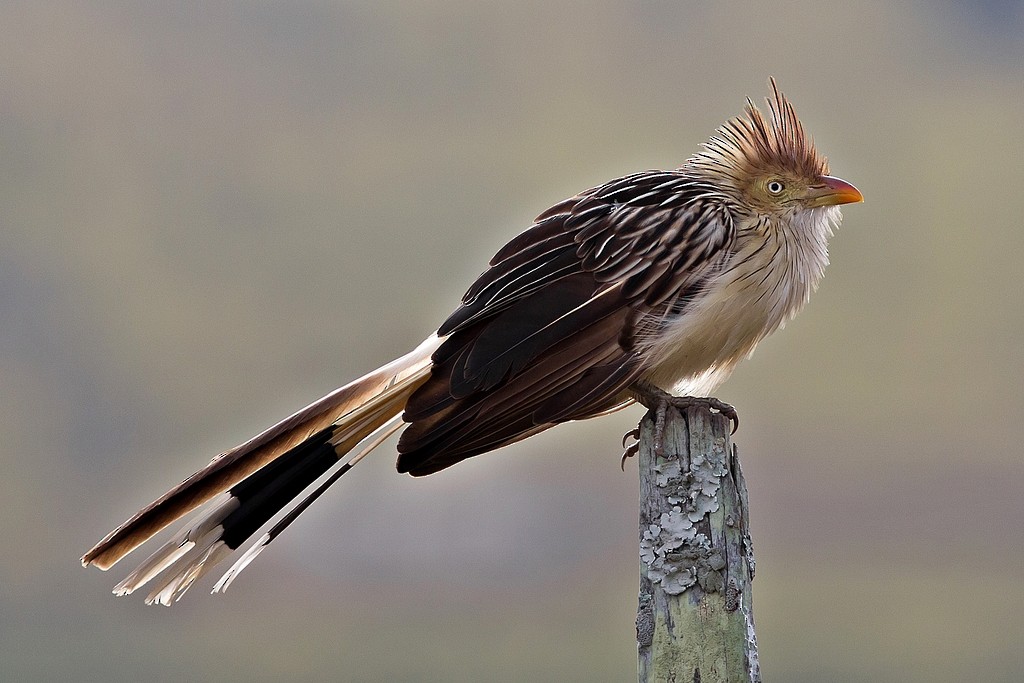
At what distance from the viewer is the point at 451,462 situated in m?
3.54

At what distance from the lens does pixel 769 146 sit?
3.96 meters

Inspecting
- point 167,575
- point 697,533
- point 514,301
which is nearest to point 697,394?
point 514,301

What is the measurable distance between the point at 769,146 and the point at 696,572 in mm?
1580

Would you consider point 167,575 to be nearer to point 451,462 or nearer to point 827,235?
point 451,462

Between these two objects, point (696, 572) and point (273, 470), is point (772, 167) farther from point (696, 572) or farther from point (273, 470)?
point (273, 470)

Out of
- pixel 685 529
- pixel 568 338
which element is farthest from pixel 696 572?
pixel 568 338

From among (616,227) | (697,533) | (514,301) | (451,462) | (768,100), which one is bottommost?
(697,533)

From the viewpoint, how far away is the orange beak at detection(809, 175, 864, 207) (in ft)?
12.7

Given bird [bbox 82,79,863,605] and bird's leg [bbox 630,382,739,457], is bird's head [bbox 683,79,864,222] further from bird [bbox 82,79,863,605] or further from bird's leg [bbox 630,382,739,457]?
bird's leg [bbox 630,382,739,457]

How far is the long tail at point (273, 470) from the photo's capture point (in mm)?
3699

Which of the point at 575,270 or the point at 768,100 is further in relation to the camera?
the point at 768,100

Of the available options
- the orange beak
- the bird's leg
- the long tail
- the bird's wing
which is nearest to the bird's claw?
the bird's leg

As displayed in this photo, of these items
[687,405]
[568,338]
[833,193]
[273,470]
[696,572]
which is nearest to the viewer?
[696,572]

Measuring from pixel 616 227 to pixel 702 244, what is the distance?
27 centimetres
